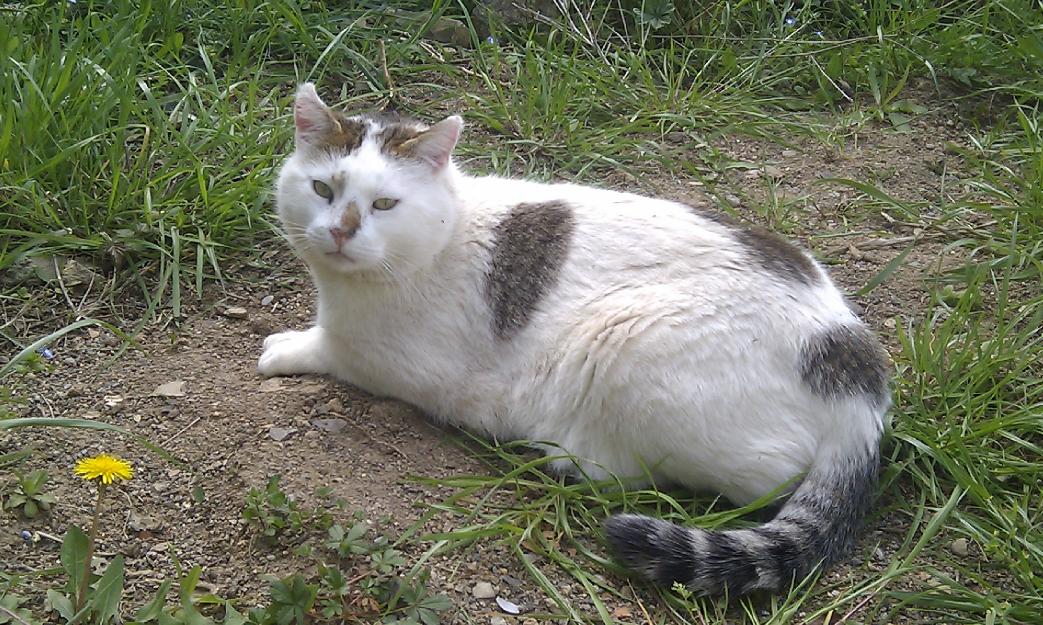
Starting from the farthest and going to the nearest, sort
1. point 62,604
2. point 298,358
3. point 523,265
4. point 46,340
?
1. point 298,358
2. point 523,265
3. point 46,340
4. point 62,604

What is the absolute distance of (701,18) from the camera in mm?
5547

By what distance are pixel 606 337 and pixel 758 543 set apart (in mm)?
757

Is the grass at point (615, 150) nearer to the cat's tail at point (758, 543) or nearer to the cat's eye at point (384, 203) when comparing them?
the cat's tail at point (758, 543)

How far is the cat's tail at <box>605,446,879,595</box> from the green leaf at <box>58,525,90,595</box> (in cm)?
131

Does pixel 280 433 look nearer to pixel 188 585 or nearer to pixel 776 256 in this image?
pixel 188 585

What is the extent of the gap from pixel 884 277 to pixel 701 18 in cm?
221

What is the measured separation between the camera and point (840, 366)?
9.86 feet

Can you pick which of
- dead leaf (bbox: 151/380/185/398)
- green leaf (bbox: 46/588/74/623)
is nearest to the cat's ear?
dead leaf (bbox: 151/380/185/398)

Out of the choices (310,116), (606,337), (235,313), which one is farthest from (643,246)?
(235,313)

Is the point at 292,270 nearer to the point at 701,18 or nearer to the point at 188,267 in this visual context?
the point at 188,267

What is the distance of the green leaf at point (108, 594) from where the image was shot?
2.34 m

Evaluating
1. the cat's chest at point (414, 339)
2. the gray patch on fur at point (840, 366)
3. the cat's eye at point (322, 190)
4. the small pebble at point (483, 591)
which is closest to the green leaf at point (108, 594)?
the small pebble at point (483, 591)

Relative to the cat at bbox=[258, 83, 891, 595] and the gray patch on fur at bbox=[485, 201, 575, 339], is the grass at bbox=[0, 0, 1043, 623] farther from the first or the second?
the gray patch on fur at bbox=[485, 201, 575, 339]

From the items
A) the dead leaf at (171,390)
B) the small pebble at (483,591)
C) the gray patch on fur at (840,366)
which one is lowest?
the small pebble at (483,591)
